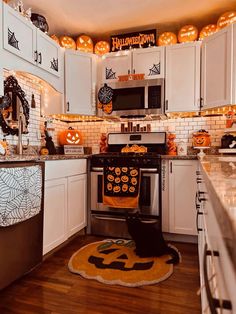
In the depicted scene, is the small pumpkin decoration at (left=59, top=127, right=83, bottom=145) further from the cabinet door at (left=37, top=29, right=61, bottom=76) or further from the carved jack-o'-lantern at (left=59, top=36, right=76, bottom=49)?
the carved jack-o'-lantern at (left=59, top=36, right=76, bottom=49)

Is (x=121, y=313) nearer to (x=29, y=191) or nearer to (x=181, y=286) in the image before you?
(x=181, y=286)

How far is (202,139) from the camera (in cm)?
307

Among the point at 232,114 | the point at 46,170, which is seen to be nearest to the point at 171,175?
the point at 232,114

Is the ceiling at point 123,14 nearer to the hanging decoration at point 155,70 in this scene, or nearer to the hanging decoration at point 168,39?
the hanging decoration at point 168,39

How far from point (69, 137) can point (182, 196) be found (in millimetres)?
1741

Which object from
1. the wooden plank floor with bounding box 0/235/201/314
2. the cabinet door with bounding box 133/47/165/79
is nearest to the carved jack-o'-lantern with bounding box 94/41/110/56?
the cabinet door with bounding box 133/47/165/79

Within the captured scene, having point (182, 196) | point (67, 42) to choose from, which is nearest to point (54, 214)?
point (182, 196)

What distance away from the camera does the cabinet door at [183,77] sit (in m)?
2.94

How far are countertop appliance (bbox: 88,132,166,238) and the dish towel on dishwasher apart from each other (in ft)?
0.22

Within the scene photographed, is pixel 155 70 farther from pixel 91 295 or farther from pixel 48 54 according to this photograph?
pixel 91 295

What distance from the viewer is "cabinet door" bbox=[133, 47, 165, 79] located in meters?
3.06

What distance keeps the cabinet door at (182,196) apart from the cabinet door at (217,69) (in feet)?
2.54

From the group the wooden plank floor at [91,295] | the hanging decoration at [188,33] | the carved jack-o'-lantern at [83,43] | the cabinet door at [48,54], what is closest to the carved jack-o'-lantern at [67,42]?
the carved jack-o'-lantern at [83,43]

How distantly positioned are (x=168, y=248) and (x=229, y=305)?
7.25ft
